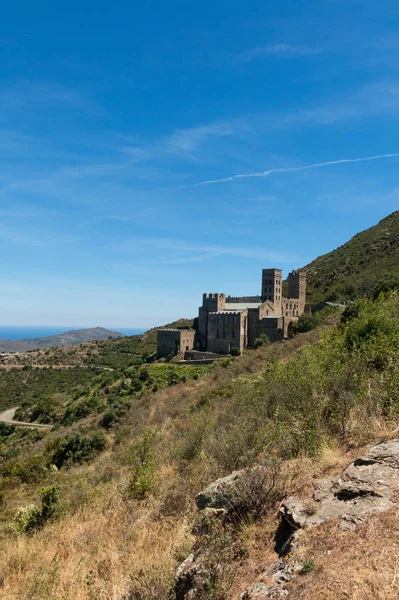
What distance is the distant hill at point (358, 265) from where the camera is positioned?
66.3 m

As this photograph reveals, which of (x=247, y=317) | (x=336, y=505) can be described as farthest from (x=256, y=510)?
(x=247, y=317)

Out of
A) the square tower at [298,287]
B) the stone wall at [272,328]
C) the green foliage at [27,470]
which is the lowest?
the green foliage at [27,470]

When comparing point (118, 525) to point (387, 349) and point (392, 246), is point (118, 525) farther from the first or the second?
point (392, 246)

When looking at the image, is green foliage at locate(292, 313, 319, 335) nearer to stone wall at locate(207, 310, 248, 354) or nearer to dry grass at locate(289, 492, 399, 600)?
stone wall at locate(207, 310, 248, 354)

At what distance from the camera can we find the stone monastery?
172 feet

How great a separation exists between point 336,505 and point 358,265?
270ft

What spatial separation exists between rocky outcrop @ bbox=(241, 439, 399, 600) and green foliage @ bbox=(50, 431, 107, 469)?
21896 millimetres

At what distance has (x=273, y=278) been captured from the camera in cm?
5900

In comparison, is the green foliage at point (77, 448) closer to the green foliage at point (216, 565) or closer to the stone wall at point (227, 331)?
the green foliage at point (216, 565)

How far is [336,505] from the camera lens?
556 cm

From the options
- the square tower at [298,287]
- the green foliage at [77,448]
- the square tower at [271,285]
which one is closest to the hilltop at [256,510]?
the green foliage at [77,448]

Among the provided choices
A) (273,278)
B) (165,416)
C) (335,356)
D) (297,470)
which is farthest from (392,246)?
(297,470)

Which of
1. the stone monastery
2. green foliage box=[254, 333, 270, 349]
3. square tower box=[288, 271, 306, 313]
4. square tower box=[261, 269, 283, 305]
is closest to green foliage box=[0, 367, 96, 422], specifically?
the stone monastery

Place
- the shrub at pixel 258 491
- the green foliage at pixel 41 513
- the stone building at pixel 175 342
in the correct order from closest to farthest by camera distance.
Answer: the shrub at pixel 258 491 < the green foliage at pixel 41 513 < the stone building at pixel 175 342
